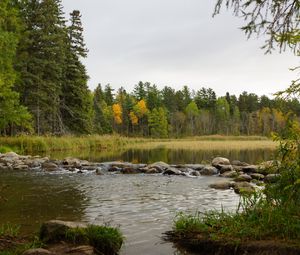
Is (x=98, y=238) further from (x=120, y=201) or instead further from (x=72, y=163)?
(x=72, y=163)

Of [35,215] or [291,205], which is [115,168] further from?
[291,205]

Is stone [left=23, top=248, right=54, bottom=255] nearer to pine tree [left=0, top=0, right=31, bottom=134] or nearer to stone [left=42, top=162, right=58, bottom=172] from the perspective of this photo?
stone [left=42, top=162, right=58, bottom=172]

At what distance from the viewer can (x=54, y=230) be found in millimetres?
6547

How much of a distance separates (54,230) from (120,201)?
182 inches

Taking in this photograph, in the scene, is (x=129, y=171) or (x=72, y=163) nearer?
(x=129, y=171)

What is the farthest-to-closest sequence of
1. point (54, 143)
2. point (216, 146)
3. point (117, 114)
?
point (117, 114)
point (216, 146)
point (54, 143)

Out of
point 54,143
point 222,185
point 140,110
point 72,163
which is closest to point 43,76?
point 54,143

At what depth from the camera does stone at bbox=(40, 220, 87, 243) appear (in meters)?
6.50

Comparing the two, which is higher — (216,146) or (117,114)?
(117,114)

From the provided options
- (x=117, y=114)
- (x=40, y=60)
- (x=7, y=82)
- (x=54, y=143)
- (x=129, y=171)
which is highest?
(x=40, y=60)

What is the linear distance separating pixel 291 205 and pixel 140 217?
12.2ft

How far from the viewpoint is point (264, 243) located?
19.4 feet

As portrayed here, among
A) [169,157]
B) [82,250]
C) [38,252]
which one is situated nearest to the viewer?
[38,252]

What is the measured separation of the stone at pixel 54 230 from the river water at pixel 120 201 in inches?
38.2
